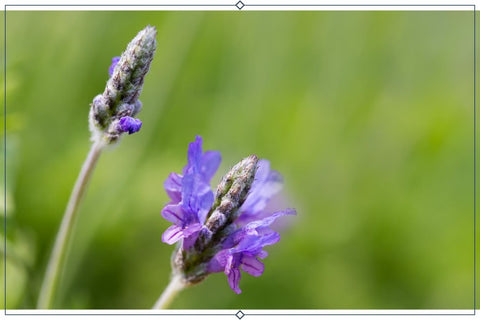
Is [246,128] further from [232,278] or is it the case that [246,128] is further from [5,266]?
[232,278]

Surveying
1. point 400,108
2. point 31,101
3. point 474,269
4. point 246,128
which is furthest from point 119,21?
point 474,269

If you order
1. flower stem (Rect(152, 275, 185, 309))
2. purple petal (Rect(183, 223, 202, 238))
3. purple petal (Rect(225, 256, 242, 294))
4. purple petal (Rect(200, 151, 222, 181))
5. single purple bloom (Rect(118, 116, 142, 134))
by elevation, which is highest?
single purple bloom (Rect(118, 116, 142, 134))

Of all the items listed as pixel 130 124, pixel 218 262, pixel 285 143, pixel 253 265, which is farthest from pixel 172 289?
pixel 285 143

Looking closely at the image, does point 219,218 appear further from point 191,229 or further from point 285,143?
point 285,143

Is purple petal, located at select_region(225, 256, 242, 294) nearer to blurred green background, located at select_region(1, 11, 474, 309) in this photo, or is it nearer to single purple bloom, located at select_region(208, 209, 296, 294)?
single purple bloom, located at select_region(208, 209, 296, 294)

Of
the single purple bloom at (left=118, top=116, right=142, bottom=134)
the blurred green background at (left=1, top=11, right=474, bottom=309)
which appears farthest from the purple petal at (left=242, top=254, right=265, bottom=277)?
the blurred green background at (left=1, top=11, right=474, bottom=309)

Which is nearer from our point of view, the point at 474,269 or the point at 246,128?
the point at 474,269
